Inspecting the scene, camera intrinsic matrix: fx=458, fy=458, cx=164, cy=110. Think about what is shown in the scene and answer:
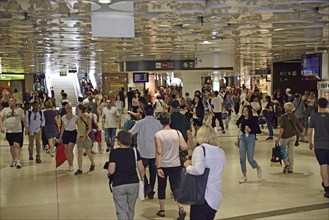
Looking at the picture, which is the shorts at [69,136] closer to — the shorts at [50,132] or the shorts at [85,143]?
the shorts at [85,143]

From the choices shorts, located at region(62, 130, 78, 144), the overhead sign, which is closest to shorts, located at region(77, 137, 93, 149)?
shorts, located at region(62, 130, 78, 144)

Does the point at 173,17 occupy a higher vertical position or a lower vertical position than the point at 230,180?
higher

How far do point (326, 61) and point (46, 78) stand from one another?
3195 centimetres

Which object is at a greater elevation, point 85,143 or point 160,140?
point 160,140

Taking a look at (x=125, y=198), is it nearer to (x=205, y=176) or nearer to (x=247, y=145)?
(x=205, y=176)

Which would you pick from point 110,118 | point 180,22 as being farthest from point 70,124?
point 180,22

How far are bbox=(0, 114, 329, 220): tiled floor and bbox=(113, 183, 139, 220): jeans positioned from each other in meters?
1.33

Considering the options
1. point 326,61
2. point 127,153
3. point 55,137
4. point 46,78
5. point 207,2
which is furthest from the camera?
point 46,78

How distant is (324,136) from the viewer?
738 centimetres

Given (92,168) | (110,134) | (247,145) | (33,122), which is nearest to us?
(247,145)

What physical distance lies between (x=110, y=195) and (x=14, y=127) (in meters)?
3.76

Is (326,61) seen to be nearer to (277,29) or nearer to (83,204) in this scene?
(277,29)

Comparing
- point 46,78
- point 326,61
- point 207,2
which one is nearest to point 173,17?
point 207,2

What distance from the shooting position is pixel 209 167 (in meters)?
4.61
